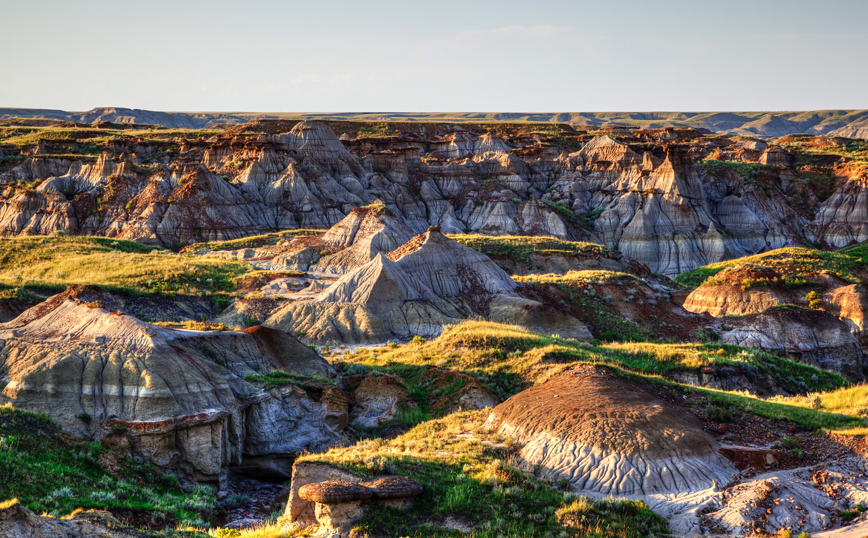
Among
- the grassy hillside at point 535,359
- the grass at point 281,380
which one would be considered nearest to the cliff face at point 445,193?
the grassy hillside at point 535,359

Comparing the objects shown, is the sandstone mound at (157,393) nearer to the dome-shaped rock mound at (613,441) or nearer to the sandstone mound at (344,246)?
the dome-shaped rock mound at (613,441)

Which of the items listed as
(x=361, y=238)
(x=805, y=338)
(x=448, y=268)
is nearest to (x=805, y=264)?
(x=805, y=338)

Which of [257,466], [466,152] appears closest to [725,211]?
[466,152]

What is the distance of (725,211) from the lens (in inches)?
3792

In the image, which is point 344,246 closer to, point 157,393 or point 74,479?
point 157,393

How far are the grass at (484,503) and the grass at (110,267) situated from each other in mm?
30209

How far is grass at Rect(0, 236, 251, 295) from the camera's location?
1874 inches

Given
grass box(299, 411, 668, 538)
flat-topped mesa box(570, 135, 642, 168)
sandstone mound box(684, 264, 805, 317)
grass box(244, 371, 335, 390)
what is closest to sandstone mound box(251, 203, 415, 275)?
sandstone mound box(684, 264, 805, 317)

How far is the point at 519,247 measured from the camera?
65875mm

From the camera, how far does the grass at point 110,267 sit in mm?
47594

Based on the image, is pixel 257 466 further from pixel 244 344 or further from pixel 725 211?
pixel 725 211

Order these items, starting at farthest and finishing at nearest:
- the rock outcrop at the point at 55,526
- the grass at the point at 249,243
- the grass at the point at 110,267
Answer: the grass at the point at 249,243
the grass at the point at 110,267
the rock outcrop at the point at 55,526

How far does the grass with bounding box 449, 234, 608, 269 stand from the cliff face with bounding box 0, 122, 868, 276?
1553 cm

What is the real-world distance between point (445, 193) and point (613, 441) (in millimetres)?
85473
